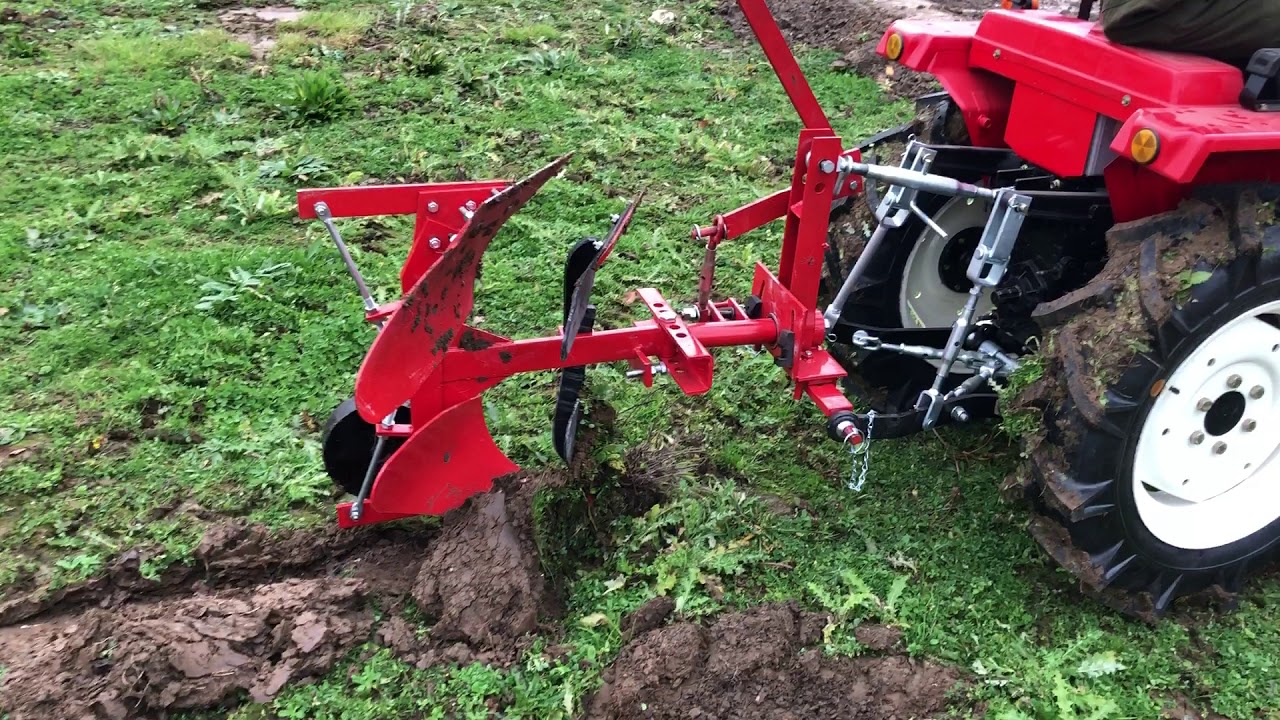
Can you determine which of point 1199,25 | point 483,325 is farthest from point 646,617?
point 1199,25

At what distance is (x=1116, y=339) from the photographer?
2.74 m

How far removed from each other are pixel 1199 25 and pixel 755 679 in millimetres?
2386

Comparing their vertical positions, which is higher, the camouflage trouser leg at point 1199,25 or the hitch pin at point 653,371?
the camouflage trouser leg at point 1199,25

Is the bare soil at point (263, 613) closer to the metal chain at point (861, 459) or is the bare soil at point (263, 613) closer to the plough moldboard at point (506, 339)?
the plough moldboard at point (506, 339)

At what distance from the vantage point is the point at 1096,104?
2.92 meters

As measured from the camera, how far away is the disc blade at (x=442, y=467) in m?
3.03

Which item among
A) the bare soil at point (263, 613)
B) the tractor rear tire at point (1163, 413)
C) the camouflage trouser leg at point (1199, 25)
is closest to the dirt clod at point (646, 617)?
the bare soil at point (263, 613)

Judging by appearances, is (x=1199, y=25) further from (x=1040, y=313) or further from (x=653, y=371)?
(x=653, y=371)

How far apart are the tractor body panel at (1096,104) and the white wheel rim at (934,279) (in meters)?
0.30

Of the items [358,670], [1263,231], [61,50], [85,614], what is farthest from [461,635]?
[61,50]

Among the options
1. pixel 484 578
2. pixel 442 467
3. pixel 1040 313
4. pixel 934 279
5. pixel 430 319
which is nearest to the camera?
pixel 430 319

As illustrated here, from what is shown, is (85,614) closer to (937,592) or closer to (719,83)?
(937,592)

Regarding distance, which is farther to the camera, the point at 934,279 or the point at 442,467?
the point at 934,279

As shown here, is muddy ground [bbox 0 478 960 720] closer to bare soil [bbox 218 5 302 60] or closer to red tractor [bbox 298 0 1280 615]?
red tractor [bbox 298 0 1280 615]
